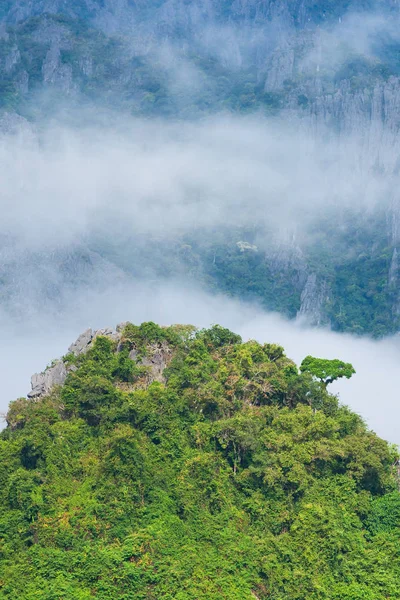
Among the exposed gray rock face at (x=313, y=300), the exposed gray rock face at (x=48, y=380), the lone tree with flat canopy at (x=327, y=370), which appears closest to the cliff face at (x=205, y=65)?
the exposed gray rock face at (x=313, y=300)

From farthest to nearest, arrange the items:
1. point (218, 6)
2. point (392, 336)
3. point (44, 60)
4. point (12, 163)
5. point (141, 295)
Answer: point (218, 6), point (44, 60), point (12, 163), point (141, 295), point (392, 336)

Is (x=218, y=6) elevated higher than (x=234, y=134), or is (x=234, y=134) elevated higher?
(x=218, y=6)

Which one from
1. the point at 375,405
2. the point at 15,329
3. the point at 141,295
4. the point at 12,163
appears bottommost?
the point at 375,405

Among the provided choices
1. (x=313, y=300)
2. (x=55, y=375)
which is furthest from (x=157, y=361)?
(x=313, y=300)

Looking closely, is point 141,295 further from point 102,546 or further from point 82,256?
point 102,546

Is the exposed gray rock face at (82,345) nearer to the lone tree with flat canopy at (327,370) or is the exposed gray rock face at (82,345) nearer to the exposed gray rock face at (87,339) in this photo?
the exposed gray rock face at (87,339)

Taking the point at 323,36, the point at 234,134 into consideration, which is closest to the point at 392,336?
the point at 234,134

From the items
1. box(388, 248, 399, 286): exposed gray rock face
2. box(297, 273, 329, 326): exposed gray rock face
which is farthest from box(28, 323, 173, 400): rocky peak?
box(388, 248, 399, 286): exposed gray rock face
